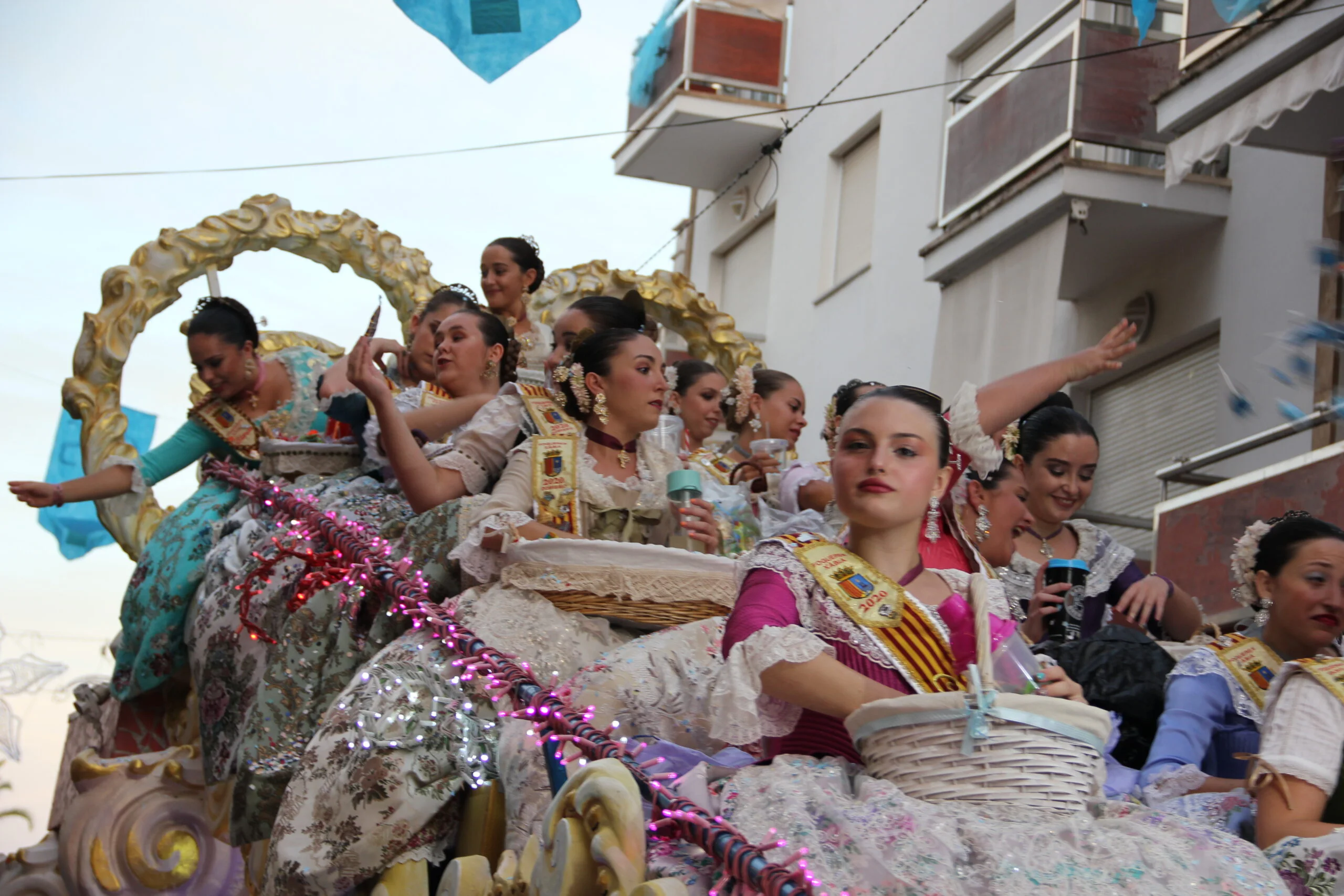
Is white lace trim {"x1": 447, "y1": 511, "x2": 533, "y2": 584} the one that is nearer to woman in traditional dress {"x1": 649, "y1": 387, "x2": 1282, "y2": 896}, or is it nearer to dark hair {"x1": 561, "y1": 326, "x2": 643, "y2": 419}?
dark hair {"x1": 561, "y1": 326, "x2": 643, "y2": 419}

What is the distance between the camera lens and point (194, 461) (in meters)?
6.05

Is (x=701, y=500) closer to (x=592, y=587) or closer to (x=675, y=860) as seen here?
(x=592, y=587)

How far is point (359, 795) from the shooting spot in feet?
11.0

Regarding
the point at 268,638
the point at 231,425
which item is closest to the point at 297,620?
the point at 268,638

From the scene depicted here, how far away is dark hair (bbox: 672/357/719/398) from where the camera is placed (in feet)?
19.5

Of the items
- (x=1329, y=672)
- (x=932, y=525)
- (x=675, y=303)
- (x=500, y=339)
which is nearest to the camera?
(x=1329, y=672)

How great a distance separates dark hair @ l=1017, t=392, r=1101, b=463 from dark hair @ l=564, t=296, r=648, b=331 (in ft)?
4.51

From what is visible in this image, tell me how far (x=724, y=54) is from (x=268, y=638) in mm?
10985

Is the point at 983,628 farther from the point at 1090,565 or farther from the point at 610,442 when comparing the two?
the point at 610,442

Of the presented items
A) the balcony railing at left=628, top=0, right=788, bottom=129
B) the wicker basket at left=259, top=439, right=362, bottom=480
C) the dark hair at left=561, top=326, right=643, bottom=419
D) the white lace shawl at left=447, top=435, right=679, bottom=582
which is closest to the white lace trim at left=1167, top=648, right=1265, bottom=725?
the white lace shawl at left=447, top=435, right=679, bottom=582

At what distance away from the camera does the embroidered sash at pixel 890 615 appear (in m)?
2.81

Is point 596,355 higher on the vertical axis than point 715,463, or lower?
higher

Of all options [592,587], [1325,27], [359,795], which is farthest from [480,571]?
[1325,27]

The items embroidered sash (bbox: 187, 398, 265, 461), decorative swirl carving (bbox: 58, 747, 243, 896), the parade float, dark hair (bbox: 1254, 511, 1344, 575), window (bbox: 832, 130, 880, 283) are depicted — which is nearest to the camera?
the parade float
